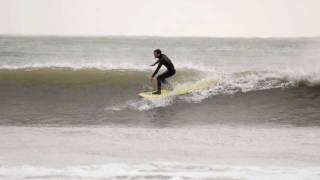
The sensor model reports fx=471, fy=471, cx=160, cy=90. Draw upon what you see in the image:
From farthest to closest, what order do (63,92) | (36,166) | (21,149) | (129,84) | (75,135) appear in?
(129,84)
(63,92)
(75,135)
(21,149)
(36,166)

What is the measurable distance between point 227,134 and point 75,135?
279cm

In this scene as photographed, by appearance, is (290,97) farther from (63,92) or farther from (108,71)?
(108,71)

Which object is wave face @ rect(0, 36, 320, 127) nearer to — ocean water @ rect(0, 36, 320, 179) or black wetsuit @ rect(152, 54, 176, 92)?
ocean water @ rect(0, 36, 320, 179)

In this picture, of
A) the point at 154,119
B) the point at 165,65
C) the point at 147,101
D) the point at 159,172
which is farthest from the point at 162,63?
the point at 159,172

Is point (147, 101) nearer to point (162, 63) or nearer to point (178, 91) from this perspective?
point (162, 63)

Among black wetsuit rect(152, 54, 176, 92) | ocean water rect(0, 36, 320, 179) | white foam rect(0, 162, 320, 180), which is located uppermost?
black wetsuit rect(152, 54, 176, 92)

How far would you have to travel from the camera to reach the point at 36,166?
19.7 ft

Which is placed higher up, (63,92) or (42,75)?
(42,75)

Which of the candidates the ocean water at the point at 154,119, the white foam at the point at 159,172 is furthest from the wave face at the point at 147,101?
the white foam at the point at 159,172

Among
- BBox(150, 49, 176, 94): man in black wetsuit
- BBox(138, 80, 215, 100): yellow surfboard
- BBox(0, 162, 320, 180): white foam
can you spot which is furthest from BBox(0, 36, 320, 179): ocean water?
BBox(150, 49, 176, 94): man in black wetsuit

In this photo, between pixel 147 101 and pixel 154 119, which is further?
pixel 147 101

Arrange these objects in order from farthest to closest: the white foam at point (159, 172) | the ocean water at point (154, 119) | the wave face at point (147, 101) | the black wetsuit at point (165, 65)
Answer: the black wetsuit at point (165, 65)
the wave face at point (147, 101)
the ocean water at point (154, 119)
the white foam at point (159, 172)

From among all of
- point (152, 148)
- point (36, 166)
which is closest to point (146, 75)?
point (152, 148)

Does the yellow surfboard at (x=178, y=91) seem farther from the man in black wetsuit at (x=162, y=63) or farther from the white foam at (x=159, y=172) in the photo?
the white foam at (x=159, y=172)
